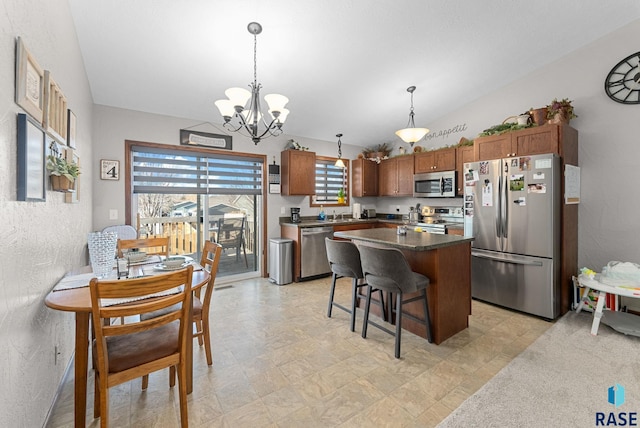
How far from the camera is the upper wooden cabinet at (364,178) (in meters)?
5.86

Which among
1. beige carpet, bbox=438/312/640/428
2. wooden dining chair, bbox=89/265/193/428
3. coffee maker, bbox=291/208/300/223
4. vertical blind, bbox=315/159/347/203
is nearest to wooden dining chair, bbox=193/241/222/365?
wooden dining chair, bbox=89/265/193/428

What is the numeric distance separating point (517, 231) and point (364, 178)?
306 cm

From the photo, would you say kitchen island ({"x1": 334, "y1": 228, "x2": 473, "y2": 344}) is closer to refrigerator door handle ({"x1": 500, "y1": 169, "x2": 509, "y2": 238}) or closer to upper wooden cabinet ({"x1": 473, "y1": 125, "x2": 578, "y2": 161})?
refrigerator door handle ({"x1": 500, "y1": 169, "x2": 509, "y2": 238})

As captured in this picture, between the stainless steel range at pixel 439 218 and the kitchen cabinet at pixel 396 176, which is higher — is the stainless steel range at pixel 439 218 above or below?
below

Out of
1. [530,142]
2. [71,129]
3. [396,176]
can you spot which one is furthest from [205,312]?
[396,176]

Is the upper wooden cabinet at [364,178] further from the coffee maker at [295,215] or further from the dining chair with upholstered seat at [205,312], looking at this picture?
the dining chair with upholstered seat at [205,312]

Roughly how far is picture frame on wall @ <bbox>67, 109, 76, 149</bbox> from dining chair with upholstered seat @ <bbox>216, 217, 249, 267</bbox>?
235cm

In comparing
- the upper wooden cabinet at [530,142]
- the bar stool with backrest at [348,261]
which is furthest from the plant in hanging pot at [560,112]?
the bar stool with backrest at [348,261]

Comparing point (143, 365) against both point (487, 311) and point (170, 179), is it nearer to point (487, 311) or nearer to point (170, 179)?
point (170, 179)

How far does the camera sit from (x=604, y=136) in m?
3.38

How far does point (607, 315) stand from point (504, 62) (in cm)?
319

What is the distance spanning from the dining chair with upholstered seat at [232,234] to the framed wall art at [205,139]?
3.83 feet

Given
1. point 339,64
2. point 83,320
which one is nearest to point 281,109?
point 339,64

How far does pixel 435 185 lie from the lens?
16.1 feet
